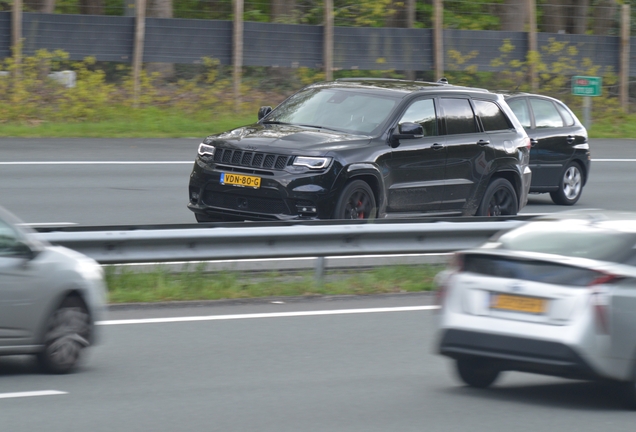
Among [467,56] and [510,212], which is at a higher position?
[467,56]

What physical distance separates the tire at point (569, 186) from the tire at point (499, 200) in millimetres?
3836

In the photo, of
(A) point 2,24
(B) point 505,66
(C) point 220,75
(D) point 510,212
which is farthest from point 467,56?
(D) point 510,212

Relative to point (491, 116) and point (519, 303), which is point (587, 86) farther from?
point (519, 303)

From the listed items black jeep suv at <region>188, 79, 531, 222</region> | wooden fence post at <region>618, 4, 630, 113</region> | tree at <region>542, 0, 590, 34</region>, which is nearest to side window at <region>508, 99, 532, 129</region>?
black jeep suv at <region>188, 79, 531, 222</region>

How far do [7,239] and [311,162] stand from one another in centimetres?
514

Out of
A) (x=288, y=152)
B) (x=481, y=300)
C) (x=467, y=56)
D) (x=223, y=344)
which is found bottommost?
(x=223, y=344)

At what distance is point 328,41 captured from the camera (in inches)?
1104

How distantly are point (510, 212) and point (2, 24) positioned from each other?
48.1 feet

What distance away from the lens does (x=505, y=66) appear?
30250 millimetres

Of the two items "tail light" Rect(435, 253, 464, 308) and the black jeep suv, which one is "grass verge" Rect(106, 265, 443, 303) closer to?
the black jeep suv

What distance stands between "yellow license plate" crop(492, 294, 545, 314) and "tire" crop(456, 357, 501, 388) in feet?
1.97

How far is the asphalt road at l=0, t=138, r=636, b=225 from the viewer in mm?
15547

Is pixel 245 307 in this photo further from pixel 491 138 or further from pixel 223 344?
pixel 491 138

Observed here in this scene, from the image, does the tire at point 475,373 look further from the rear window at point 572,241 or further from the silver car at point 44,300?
the silver car at point 44,300
